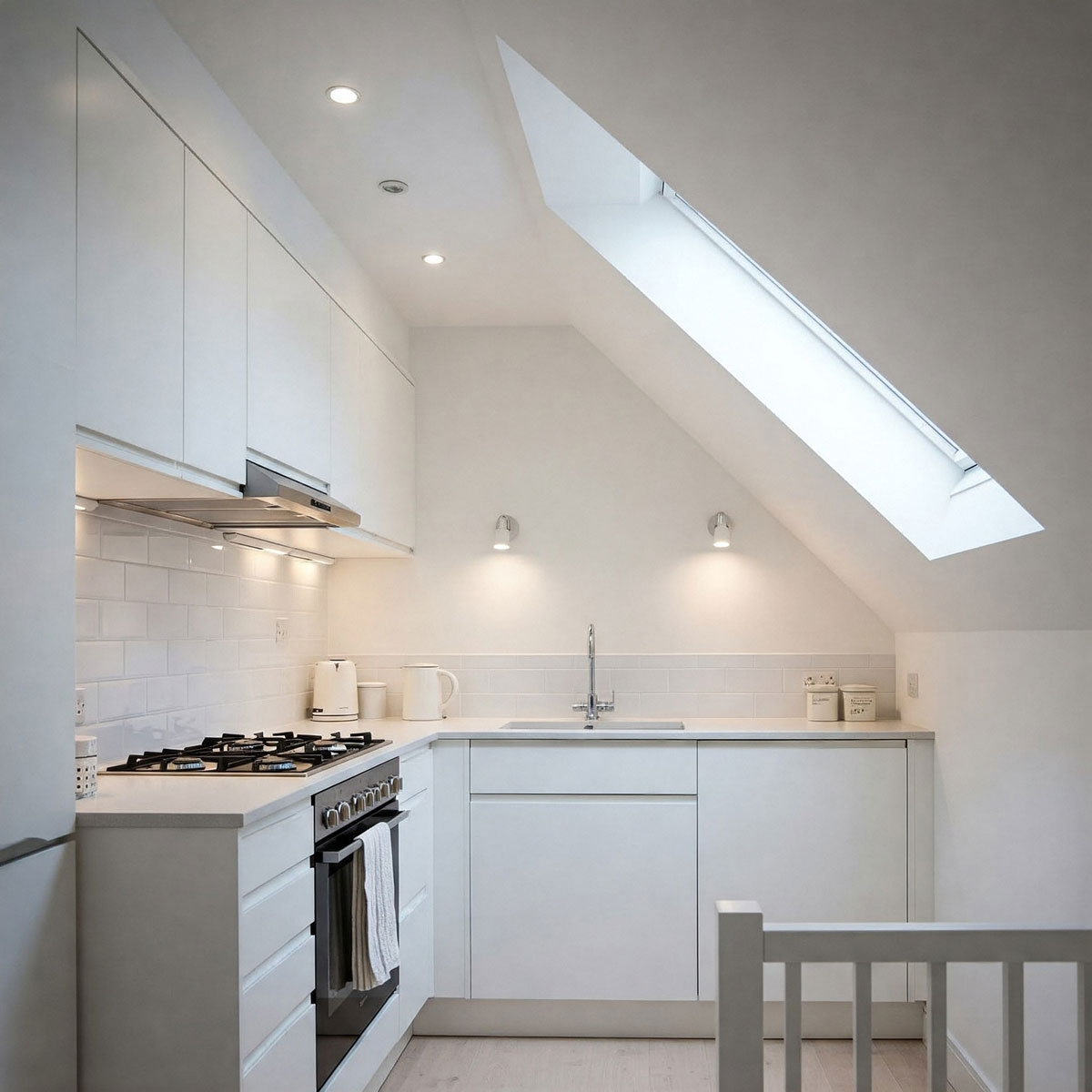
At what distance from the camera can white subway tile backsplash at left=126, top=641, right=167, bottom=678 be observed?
2746mm

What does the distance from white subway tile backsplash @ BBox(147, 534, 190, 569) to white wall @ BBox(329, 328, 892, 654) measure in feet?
4.38

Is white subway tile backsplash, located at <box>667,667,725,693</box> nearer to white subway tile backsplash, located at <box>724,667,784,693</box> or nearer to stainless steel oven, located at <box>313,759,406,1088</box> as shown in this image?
A: white subway tile backsplash, located at <box>724,667,784,693</box>

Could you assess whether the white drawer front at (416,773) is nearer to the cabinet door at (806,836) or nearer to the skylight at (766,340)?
the cabinet door at (806,836)

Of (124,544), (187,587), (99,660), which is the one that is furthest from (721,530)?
(99,660)

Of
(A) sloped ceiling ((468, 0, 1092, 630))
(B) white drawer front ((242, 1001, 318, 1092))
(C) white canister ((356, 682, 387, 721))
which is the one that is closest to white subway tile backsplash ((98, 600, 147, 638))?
(B) white drawer front ((242, 1001, 318, 1092))

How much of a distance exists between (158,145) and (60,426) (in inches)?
27.8

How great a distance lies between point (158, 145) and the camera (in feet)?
7.08

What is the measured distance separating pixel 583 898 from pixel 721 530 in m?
1.51

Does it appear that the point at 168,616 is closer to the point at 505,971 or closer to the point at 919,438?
the point at 505,971

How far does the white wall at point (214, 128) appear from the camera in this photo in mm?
2031

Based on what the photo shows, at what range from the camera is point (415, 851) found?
131 inches

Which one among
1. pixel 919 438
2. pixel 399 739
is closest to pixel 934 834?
pixel 919 438

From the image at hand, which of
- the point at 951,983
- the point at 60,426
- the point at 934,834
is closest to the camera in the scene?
the point at 60,426

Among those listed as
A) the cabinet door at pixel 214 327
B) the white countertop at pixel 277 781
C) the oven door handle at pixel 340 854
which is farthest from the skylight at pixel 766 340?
the oven door handle at pixel 340 854
